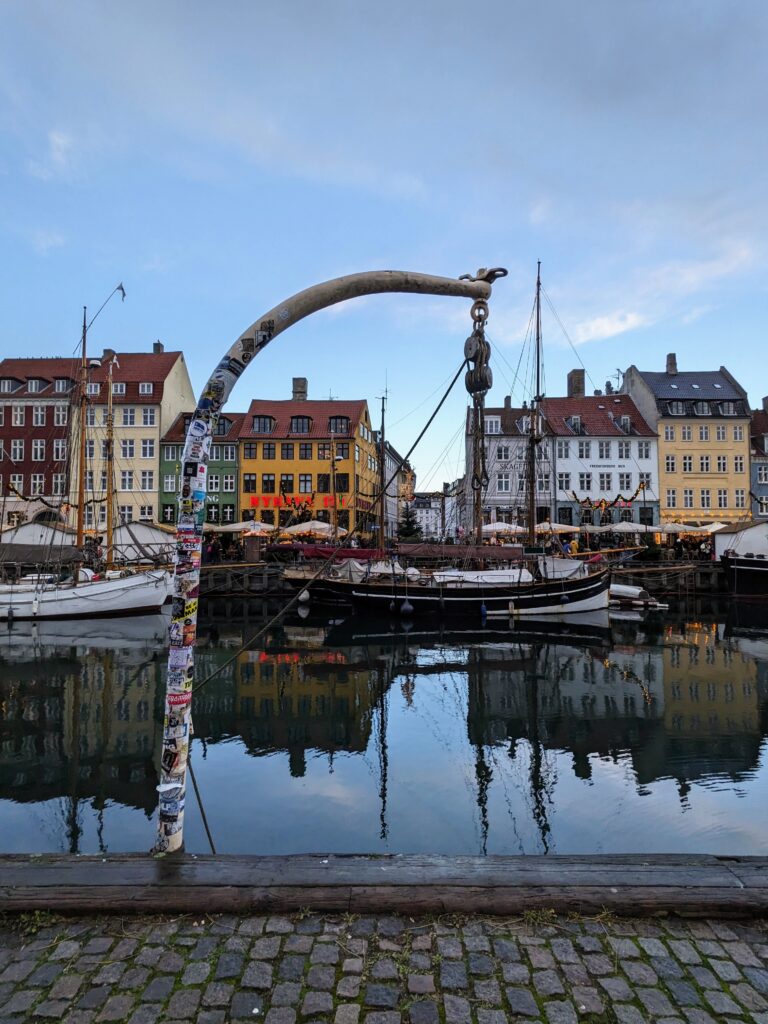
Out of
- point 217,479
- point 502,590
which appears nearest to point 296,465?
point 217,479

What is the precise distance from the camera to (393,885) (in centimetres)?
418

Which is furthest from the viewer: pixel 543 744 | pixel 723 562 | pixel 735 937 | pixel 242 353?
pixel 723 562

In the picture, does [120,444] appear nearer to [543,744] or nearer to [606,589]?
[606,589]

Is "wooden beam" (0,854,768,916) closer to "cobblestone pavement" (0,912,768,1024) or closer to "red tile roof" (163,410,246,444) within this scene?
"cobblestone pavement" (0,912,768,1024)

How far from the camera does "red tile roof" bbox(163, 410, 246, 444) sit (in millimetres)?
54656

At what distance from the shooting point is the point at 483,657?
70.7 feet

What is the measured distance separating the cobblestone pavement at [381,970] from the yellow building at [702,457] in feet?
183

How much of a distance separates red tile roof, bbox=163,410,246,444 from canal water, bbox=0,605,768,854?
33.7 metres

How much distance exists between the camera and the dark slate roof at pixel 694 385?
56375 mm

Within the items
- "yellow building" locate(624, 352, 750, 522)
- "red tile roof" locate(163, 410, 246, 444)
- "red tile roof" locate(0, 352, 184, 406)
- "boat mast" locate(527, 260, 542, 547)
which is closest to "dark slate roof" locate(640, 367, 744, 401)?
"yellow building" locate(624, 352, 750, 522)

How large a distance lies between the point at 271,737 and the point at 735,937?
985 centimetres

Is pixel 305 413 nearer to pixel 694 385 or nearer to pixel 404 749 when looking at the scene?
pixel 694 385

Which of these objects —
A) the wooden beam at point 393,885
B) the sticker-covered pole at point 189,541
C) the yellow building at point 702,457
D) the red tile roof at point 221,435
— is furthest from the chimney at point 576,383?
the wooden beam at point 393,885

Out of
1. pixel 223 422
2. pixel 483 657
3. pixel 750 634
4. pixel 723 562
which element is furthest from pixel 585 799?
pixel 223 422
